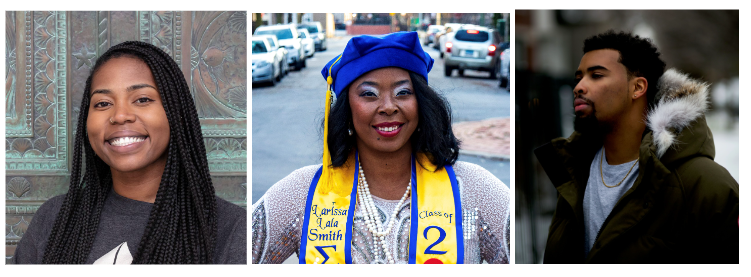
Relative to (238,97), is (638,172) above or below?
below

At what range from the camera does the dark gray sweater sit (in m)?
3.01

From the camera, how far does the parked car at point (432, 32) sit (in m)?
3.14

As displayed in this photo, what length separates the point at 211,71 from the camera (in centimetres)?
327

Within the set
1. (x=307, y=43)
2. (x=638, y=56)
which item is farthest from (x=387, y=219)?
(x=638, y=56)

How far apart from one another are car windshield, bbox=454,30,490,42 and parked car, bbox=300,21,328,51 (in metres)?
0.70

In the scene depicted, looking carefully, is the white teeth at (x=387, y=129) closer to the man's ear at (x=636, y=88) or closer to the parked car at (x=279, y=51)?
the parked car at (x=279, y=51)

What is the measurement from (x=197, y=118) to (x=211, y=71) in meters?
0.33

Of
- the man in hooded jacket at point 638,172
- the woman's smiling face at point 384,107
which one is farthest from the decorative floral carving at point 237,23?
the man in hooded jacket at point 638,172

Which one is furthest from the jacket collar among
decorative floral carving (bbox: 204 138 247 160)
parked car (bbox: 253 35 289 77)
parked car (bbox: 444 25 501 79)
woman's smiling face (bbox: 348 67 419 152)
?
decorative floral carving (bbox: 204 138 247 160)

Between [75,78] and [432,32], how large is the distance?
199cm

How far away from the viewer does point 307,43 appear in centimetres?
313

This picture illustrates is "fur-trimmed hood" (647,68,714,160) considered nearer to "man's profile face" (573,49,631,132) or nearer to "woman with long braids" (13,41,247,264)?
"man's profile face" (573,49,631,132)

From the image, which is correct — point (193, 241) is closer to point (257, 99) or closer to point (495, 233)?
point (257, 99)

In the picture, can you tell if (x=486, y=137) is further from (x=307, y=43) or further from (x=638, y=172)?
(x=307, y=43)
